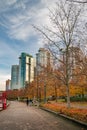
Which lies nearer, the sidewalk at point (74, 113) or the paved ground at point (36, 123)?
the paved ground at point (36, 123)

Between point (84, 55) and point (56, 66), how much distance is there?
10.3 metres

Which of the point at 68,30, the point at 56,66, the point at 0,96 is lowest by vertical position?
the point at 0,96

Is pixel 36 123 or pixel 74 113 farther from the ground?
pixel 74 113

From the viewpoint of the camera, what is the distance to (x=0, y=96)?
4206 centimetres

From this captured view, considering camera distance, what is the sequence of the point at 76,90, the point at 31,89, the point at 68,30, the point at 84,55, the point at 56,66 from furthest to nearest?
the point at 31,89
the point at 76,90
the point at 56,66
the point at 68,30
the point at 84,55

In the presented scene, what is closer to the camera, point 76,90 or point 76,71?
point 76,71

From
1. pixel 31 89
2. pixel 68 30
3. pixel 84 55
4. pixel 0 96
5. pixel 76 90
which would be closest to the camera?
pixel 84 55

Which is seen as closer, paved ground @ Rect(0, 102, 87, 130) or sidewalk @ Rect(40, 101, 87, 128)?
paved ground @ Rect(0, 102, 87, 130)

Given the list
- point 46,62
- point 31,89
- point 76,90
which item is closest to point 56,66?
point 46,62

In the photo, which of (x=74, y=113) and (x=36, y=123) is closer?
(x=36, y=123)

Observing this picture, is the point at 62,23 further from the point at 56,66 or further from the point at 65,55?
the point at 56,66

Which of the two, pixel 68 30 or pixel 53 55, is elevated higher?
pixel 68 30

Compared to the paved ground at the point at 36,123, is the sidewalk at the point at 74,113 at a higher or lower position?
higher

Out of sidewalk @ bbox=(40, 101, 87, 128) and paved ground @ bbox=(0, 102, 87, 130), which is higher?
sidewalk @ bbox=(40, 101, 87, 128)
